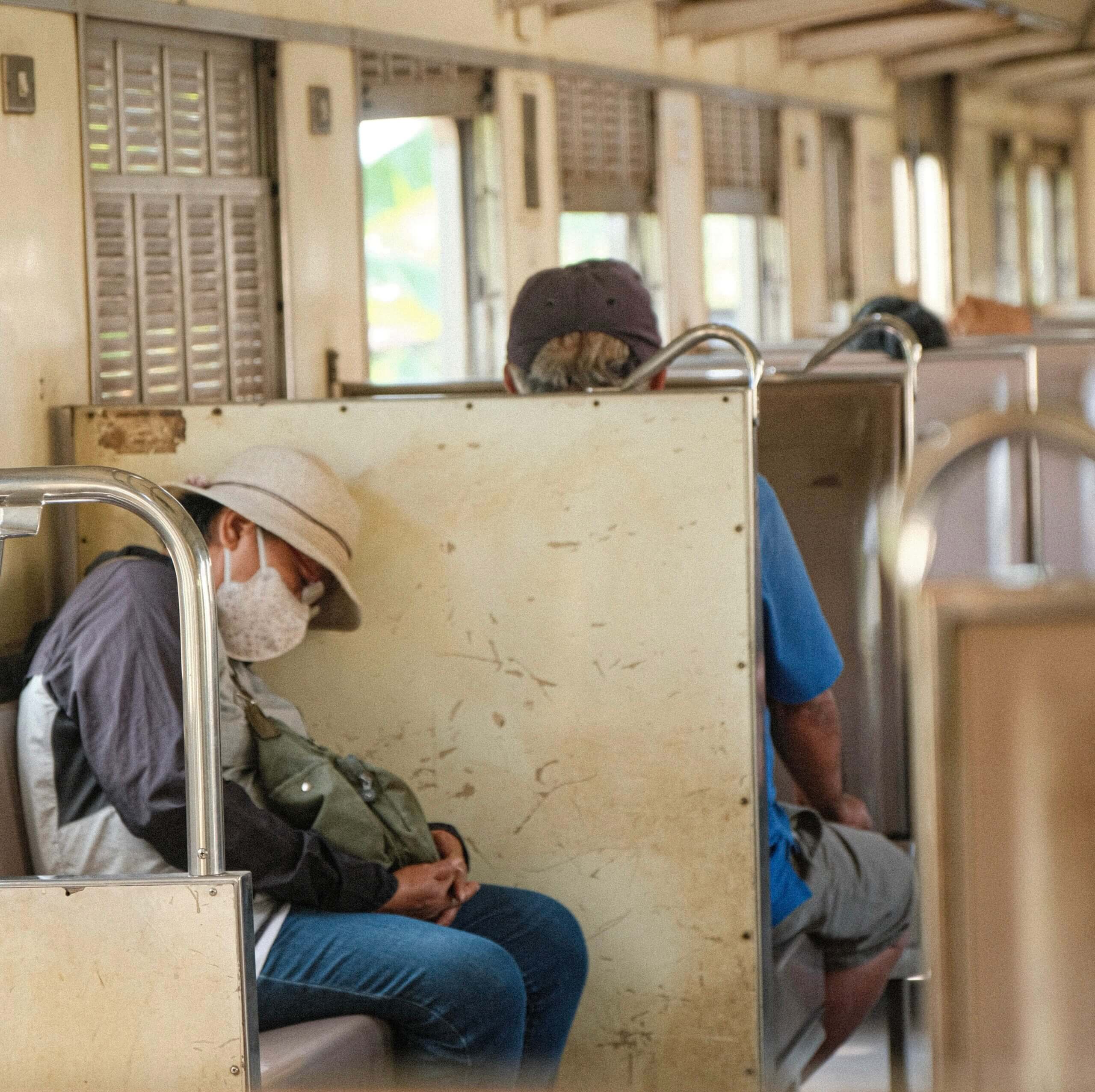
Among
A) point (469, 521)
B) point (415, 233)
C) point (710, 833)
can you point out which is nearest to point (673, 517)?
point (469, 521)

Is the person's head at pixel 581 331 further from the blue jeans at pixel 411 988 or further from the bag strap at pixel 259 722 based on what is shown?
the blue jeans at pixel 411 988

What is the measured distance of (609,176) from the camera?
5.36 m

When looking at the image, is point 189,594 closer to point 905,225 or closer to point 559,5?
point 559,5

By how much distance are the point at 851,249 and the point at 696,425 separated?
5.02m

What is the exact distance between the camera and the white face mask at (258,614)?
7.67ft

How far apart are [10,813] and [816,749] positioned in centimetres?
133

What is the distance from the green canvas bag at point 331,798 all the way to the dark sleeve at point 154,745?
0.16 ft

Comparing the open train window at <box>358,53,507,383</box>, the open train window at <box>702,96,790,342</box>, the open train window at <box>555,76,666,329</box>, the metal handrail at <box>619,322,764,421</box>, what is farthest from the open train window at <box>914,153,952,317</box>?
the metal handrail at <box>619,322,764,421</box>

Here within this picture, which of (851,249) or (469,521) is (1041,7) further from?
(469,521)

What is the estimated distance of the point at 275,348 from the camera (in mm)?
3781

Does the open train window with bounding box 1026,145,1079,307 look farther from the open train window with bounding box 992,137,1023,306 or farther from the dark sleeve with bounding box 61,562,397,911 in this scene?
the dark sleeve with bounding box 61,562,397,911

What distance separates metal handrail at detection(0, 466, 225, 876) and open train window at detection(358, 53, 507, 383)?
289 cm

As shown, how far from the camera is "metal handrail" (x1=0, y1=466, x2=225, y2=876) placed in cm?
148

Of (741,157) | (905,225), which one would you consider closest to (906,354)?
(741,157)
